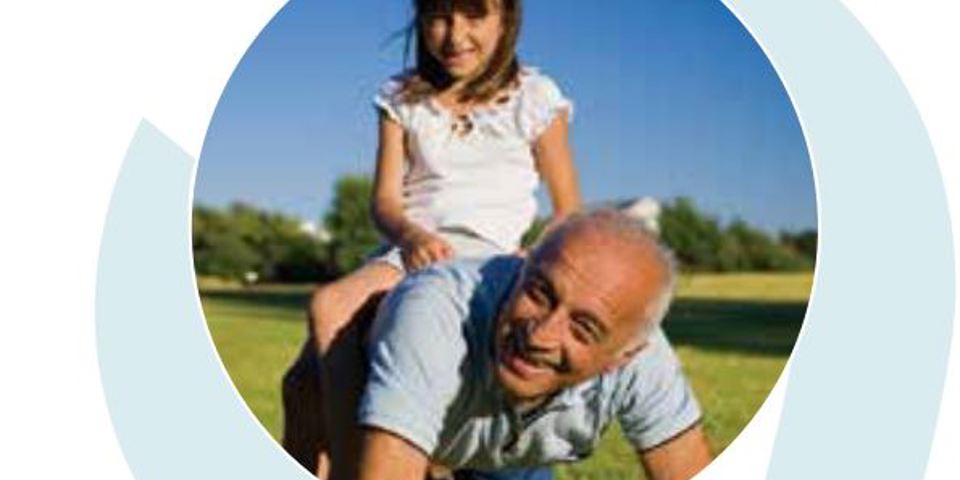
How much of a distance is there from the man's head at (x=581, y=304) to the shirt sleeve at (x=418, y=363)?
45 millimetres

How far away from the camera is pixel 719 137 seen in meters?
1.60

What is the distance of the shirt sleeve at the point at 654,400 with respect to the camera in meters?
1.45

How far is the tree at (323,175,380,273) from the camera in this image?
1.55 m

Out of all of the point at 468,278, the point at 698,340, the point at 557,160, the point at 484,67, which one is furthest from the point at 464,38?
the point at 698,340

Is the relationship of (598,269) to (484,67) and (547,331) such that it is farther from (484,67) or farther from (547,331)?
(484,67)

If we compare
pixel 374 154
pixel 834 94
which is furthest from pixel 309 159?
pixel 834 94

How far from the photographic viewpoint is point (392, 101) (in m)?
1.53

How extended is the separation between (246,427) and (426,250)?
0.27 m

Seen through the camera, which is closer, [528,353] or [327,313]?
[528,353]

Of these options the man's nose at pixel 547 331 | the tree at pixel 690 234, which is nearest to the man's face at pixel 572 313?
the man's nose at pixel 547 331

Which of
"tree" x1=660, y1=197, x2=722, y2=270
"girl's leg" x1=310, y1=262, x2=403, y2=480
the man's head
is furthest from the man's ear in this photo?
"girl's leg" x1=310, y1=262, x2=403, y2=480

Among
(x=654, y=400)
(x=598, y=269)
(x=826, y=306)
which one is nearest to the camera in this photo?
(x=598, y=269)

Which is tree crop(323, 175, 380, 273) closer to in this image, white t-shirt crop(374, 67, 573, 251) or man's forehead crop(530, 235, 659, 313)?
white t-shirt crop(374, 67, 573, 251)

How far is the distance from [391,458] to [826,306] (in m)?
0.52
